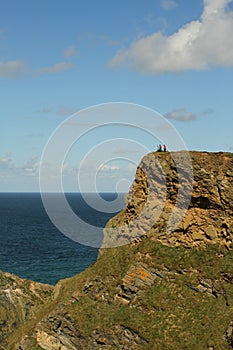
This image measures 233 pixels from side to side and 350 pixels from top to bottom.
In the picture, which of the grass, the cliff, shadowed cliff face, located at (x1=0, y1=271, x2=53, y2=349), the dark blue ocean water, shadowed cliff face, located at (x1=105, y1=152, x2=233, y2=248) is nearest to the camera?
the grass

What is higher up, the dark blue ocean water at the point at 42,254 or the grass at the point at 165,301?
the grass at the point at 165,301

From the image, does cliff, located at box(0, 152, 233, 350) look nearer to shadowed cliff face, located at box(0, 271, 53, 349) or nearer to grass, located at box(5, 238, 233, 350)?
grass, located at box(5, 238, 233, 350)

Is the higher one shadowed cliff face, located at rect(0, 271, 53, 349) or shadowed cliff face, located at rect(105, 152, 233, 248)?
shadowed cliff face, located at rect(105, 152, 233, 248)

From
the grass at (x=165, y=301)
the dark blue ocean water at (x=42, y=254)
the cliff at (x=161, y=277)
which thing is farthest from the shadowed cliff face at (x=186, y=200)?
the dark blue ocean water at (x=42, y=254)

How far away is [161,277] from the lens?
45906mm

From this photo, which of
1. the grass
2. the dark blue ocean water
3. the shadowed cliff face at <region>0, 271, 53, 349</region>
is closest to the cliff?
the grass

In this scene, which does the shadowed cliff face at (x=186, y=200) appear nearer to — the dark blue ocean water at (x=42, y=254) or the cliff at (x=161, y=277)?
the cliff at (x=161, y=277)

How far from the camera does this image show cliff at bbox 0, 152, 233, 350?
41.7m

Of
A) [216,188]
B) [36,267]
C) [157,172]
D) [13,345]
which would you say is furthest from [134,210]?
[36,267]

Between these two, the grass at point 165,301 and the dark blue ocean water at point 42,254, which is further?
the dark blue ocean water at point 42,254

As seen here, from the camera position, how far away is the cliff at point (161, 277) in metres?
41.7

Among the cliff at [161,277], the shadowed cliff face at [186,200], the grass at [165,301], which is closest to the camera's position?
the grass at [165,301]


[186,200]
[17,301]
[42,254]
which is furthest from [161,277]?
[42,254]

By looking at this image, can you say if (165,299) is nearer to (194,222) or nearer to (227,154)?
(194,222)
